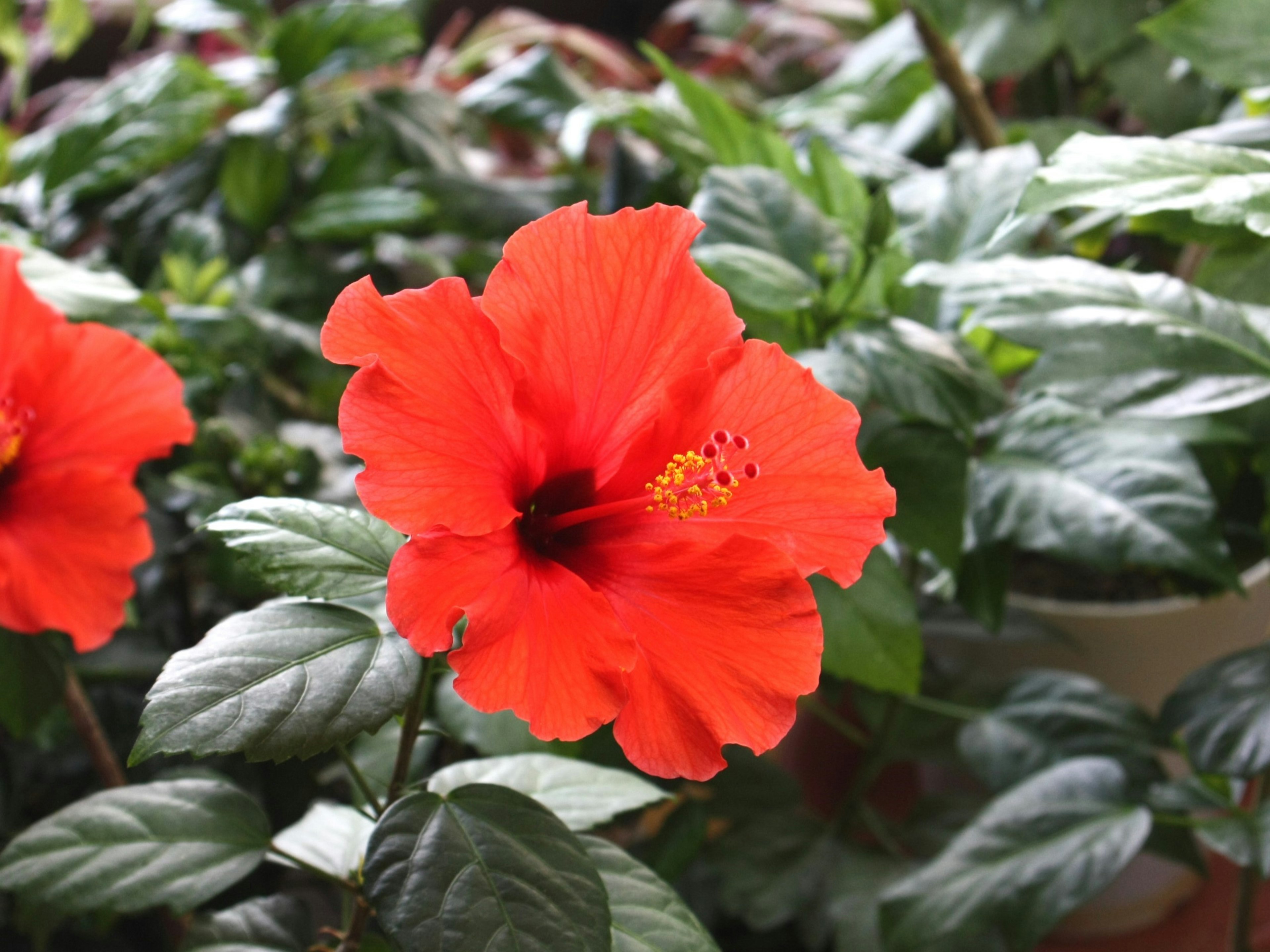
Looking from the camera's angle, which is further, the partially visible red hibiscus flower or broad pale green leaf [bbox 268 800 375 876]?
broad pale green leaf [bbox 268 800 375 876]

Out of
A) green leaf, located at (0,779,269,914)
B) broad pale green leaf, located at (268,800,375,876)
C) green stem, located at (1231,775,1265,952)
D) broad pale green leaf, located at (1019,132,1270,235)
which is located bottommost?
green stem, located at (1231,775,1265,952)

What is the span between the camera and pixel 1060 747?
0.78 metres

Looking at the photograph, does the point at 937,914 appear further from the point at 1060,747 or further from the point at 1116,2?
the point at 1116,2

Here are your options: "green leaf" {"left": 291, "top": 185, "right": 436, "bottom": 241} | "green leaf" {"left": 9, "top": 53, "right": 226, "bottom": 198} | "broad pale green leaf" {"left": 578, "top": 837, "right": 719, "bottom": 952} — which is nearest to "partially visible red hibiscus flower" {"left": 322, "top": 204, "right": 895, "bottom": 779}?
"broad pale green leaf" {"left": 578, "top": 837, "right": 719, "bottom": 952}

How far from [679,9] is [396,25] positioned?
71cm

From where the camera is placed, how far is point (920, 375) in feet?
1.96

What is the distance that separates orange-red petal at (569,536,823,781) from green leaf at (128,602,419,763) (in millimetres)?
94

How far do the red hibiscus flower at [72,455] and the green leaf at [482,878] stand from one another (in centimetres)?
21

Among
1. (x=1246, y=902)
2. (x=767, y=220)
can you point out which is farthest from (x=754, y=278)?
(x=1246, y=902)

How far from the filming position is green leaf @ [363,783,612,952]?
0.39 m

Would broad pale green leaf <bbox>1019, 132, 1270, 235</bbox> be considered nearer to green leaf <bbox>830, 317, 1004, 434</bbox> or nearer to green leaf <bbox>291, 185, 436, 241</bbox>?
green leaf <bbox>830, 317, 1004, 434</bbox>

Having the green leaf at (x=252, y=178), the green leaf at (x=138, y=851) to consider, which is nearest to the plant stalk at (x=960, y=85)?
the green leaf at (x=252, y=178)

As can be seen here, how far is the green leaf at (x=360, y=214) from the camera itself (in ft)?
3.10

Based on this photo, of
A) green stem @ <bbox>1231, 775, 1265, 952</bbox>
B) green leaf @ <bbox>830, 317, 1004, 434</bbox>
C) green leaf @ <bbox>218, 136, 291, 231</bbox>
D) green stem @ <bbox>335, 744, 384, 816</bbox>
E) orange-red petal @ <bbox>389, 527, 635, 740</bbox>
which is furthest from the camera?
green leaf @ <bbox>218, 136, 291, 231</bbox>
